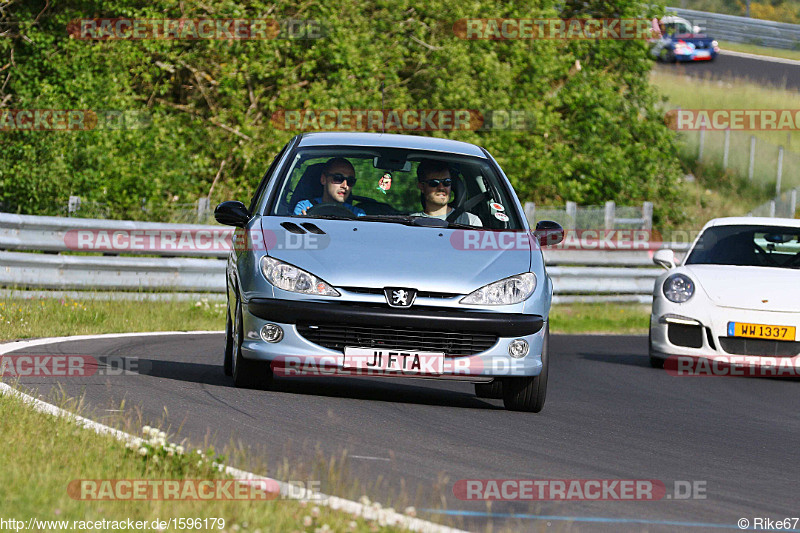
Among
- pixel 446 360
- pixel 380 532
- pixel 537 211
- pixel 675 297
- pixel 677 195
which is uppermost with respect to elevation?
pixel 380 532

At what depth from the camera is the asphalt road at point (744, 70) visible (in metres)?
43.4

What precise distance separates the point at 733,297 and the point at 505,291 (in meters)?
4.45

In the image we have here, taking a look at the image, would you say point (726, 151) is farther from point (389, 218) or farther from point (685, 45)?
point (389, 218)

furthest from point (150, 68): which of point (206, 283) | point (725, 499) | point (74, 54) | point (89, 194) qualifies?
point (725, 499)

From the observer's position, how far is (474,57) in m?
26.5

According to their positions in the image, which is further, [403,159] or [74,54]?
[74,54]

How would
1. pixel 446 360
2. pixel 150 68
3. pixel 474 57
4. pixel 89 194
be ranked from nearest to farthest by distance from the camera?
pixel 446 360, pixel 89 194, pixel 150 68, pixel 474 57

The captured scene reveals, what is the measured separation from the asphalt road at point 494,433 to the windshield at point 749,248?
1.94 meters

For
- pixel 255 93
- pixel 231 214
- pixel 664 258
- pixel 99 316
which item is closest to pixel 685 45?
pixel 255 93

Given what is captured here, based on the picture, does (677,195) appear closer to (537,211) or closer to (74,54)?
(537,211)

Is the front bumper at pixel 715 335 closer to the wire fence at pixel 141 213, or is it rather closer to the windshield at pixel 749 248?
the windshield at pixel 749 248

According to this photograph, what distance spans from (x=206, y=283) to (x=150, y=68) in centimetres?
956

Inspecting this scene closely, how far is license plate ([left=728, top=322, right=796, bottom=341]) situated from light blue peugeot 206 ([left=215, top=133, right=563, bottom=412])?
342 cm

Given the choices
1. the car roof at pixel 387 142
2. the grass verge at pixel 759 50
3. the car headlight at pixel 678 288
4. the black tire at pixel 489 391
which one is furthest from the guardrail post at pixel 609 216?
the grass verge at pixel 759 50
